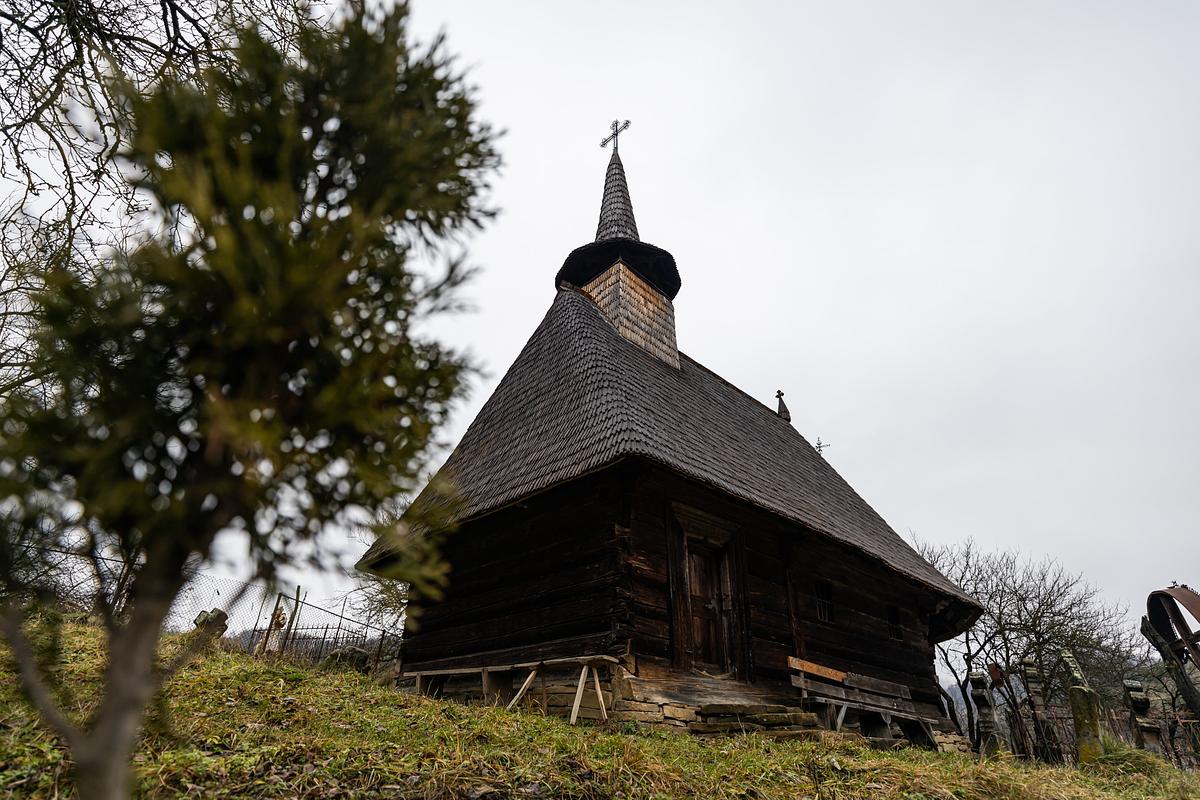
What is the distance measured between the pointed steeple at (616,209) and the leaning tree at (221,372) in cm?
1281

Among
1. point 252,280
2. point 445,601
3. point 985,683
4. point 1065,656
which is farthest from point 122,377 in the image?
point 985,683

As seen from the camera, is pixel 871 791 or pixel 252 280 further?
pixel 871 791

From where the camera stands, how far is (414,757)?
4.40m

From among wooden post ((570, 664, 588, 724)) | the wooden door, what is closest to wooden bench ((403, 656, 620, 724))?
wooden post ((570, 664, 588, 724))

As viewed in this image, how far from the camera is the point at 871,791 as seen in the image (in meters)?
5.21

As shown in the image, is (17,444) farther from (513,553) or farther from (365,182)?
(513,553)

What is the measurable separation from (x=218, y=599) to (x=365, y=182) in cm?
1957

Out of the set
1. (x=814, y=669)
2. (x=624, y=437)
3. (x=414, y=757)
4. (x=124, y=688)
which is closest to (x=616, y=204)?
(x=624, y=437)

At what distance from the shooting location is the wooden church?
7.94m

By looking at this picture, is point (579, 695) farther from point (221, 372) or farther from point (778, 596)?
point (221, 372)

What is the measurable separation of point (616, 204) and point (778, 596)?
1059 cm

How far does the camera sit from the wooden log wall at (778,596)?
8180 mm

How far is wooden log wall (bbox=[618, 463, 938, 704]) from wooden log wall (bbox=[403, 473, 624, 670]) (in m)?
0.41

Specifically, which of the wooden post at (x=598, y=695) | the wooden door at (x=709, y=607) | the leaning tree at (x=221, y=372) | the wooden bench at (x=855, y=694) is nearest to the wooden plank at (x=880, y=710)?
the wooden bench at (x=855, y=694)
